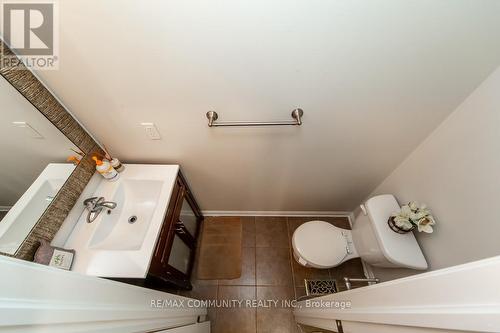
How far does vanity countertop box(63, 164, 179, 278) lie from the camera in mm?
875

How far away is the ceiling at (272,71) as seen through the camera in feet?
2.16

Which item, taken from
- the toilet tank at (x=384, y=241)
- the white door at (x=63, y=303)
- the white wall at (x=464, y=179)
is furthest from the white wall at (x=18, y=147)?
the white wall at (x=464, y=179)

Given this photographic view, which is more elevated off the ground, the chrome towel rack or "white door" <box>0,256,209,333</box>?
the chrome towel rack

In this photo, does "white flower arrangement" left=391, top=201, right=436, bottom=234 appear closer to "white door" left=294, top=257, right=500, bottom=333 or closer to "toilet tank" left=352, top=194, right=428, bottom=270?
"toilet tank" left=352, top=194, right=428, bottom=270

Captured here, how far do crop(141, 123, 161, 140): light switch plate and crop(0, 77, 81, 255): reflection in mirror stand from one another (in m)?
0.40

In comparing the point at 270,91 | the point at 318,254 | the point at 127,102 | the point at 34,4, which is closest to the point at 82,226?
the point at 127,102

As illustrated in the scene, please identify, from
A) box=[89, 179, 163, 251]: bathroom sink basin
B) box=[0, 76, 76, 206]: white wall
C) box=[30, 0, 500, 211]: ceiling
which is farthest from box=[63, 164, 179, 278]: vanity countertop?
box=[0, 76, 76, 206]: white wall

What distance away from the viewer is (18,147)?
79 centimetres

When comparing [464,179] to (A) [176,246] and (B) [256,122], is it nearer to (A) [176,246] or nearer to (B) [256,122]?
(B) [256,122]

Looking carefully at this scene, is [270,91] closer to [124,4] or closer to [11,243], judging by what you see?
[124,4]

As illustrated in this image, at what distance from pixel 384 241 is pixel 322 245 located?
43cm

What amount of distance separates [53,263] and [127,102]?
0.82 meters

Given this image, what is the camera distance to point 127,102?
943 millimetres

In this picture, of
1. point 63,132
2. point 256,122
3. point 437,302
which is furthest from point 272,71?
→ point 63,132
